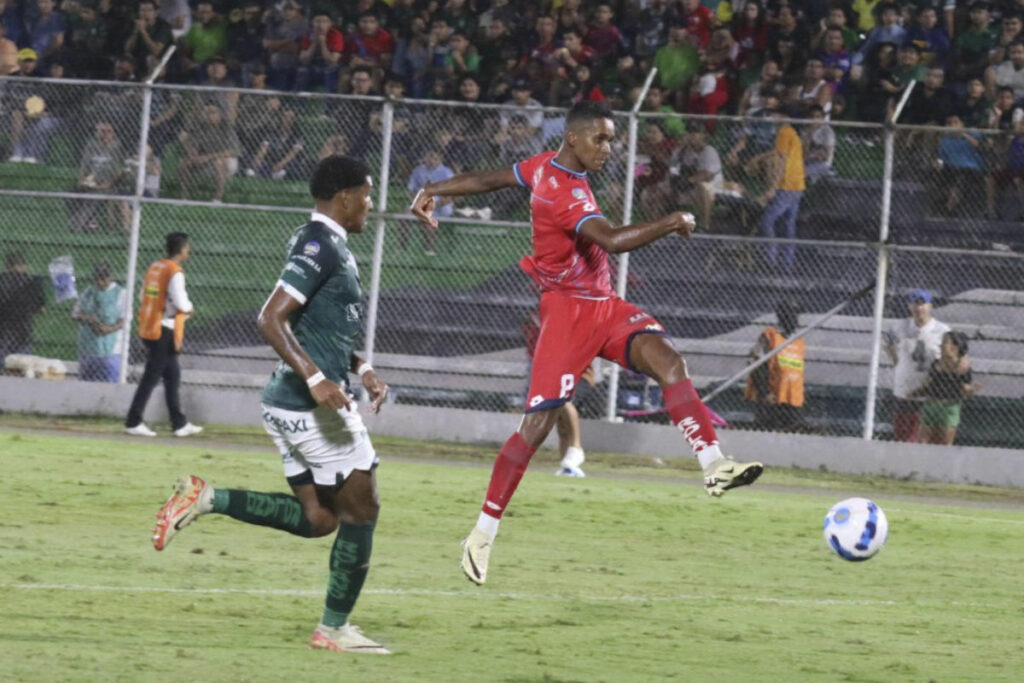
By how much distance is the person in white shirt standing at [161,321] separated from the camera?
18.6m

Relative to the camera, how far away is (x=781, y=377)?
761 inches

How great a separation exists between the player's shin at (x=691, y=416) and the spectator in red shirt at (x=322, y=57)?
48.2 ft

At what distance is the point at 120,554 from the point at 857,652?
4.56 metres

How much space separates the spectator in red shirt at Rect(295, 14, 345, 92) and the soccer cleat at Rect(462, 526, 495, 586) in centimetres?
1478

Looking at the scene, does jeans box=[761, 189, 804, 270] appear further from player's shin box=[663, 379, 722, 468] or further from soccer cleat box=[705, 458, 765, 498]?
soccer cleat box=[705, 458, 765, 498]

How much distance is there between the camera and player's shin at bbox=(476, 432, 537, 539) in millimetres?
9461

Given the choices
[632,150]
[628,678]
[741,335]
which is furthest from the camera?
[741,335]

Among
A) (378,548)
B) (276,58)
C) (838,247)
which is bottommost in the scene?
(378,548)

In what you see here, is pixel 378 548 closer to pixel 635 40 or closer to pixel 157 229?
pixel 157 229

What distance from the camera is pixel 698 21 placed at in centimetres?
2252

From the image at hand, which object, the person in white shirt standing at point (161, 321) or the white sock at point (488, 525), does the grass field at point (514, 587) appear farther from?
the person in white shirt standing at point (161, 321)

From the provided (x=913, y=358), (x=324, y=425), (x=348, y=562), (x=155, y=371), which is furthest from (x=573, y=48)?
(x=348, y=562)

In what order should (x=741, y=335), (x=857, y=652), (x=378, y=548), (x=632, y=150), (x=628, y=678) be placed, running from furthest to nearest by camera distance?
(x=741, y=335) < (x=632, y=150) < (x=378, y=548) < (x=857, y=652) < (x=628, y=678)

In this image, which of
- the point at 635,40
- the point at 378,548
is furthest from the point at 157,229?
the point at 378,548
